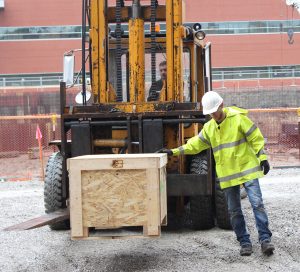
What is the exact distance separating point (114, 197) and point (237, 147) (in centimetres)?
158

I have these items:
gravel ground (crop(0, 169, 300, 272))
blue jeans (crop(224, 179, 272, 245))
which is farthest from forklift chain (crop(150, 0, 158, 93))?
gravel ground (crop(0, 169, 300, 272))

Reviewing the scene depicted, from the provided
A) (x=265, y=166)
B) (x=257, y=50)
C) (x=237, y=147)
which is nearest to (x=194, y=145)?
(x=237, y=147)

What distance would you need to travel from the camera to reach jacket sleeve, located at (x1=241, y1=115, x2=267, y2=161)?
6418 millimetres

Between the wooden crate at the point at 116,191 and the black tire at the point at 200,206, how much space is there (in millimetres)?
1712

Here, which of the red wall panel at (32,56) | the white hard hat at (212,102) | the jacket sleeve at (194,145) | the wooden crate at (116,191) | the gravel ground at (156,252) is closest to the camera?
the wooden crate at (116,191)

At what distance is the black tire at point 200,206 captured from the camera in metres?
7.44

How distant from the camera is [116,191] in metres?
5.77

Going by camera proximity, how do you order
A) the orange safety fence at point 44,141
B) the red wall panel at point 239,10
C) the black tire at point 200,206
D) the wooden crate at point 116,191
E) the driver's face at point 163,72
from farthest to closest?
the red wall panel at point 239,10
the orange safety fence at point 44,141
the driver's face at point 163,72
the black tire at point 200,206
the wooden crate at point 116,191

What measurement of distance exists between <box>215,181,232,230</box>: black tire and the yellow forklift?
0.01 meters

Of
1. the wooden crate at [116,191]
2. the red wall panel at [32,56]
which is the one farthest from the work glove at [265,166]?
the red wall panel at [32,56]

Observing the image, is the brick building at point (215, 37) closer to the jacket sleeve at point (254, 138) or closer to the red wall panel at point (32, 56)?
the red wall panel at point (32, 56)

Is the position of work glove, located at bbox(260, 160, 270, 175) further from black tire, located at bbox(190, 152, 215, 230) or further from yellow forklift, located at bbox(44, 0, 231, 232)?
black tire, located at bbox(190, 152, 215, 230)

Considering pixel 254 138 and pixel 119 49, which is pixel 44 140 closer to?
pixel 119 49

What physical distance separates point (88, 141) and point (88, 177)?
4.90ft
